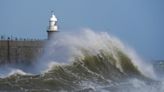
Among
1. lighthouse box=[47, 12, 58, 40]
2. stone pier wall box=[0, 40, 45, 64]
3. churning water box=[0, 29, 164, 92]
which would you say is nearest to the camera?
churning water box=[0, 29, 164, 92]

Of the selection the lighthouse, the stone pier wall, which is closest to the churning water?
the stone pier wall

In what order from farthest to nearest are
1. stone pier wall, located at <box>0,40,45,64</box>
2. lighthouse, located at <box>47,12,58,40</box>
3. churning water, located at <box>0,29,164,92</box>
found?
1. lighthouse, located at <box>47,12,58,40</box>
2. stone pier wall, located at <box>0,40,45,64</box>
3. churning water, located at <box>0,29,164,92</box>

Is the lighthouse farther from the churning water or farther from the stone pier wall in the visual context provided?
the churning water

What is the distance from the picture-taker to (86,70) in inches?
725

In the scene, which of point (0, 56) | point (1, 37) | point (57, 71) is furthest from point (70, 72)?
point (1, 37)

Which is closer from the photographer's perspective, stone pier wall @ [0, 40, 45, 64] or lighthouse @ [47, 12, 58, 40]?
stone pier wall @ [0, 40, 45, 64]

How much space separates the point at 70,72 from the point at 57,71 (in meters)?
0.52

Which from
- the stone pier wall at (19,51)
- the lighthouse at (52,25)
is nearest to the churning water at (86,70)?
the stone pier wall at (19,51)

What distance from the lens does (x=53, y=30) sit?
41.8 metres

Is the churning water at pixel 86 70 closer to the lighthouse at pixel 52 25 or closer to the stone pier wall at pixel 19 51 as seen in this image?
the stone pier wall at pixel 19 51

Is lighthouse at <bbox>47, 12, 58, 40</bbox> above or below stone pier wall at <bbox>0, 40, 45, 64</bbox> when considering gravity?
above

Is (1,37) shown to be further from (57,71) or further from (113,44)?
(57,71)

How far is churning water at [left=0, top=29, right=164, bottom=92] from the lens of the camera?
15836mm

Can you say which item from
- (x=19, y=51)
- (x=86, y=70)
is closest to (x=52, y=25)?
(x=19, y=51)
